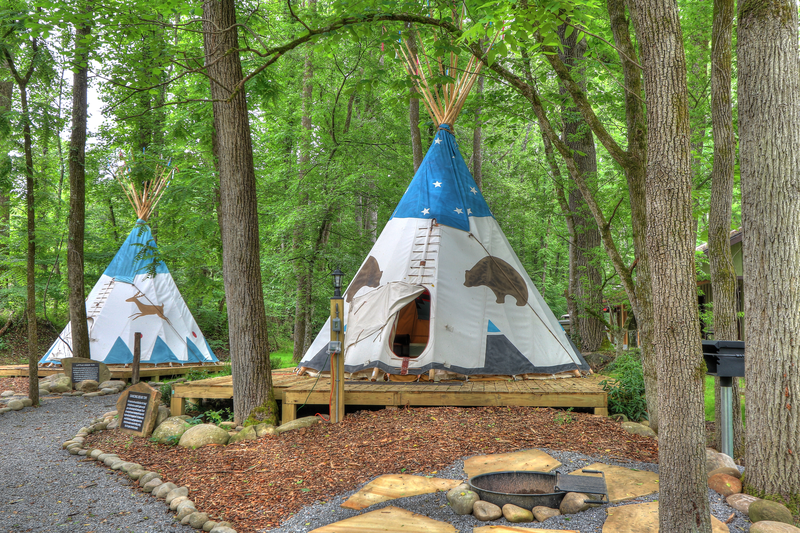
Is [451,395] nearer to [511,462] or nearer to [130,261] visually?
[511,462]

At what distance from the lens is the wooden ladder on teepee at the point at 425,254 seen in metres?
7.46

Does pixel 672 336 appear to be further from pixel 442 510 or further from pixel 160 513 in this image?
pixel 160 513

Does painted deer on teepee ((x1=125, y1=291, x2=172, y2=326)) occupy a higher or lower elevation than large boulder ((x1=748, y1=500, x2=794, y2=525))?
higher

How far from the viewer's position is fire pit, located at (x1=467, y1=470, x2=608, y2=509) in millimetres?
3387

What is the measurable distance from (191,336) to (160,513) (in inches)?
330

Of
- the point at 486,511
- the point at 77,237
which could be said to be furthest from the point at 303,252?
the point at 486,511

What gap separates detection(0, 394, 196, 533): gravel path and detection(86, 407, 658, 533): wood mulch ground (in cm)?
35

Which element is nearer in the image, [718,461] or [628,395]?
[718,461]

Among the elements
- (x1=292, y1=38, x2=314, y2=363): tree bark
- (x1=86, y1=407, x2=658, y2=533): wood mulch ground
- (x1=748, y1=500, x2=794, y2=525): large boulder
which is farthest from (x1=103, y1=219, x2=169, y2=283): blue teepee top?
(x1=748, y1=500, x2=794, y2=525): large boulder

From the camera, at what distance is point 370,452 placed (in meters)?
4.86

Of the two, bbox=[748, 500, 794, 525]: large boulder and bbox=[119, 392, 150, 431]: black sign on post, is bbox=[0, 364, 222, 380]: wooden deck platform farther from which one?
bbox=[748, 500, 794, 525]: large boulder

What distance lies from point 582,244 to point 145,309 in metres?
9.50

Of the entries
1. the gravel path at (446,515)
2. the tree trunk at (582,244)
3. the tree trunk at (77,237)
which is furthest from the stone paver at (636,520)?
the tree trunk at (77,237)

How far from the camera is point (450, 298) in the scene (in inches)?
290
